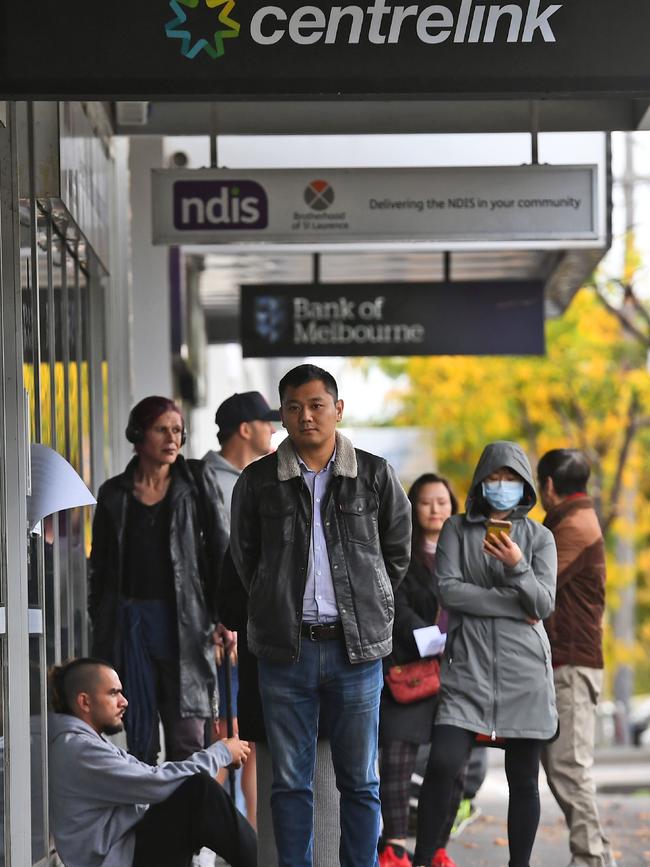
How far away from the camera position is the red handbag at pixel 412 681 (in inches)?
309

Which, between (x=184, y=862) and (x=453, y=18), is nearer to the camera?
(x=453, y=18)

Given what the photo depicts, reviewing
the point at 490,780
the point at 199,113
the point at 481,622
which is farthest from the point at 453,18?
the point at 490,780

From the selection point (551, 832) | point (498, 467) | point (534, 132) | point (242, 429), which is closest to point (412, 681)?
point (498, 467)

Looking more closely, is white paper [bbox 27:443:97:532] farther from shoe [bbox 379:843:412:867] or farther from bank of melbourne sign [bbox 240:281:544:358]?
bank of melbourne sign [bbox 240:281:544:358]

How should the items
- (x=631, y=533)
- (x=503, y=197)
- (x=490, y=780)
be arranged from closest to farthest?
(x=503, y=197)
(x=490, y=780)
(x=631, y=533)

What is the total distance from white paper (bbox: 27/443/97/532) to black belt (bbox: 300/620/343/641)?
→ 3.61ft

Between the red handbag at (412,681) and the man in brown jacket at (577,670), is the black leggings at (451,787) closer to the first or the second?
the red handbag at (412,681)

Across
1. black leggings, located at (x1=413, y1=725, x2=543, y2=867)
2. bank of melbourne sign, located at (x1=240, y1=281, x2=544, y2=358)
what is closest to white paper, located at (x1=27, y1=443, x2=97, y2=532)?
black leggings, located at (x1=413, y1=725, x2=543, y2=867)

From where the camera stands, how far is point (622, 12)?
17.4ft

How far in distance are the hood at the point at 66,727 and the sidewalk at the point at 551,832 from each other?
3052 millimetres

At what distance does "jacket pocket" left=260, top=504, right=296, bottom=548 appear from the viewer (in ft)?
19.8

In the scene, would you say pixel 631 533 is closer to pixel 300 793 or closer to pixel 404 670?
pixel 404 670

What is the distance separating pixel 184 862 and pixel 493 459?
223 cm

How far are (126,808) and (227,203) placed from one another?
4.09 meters
